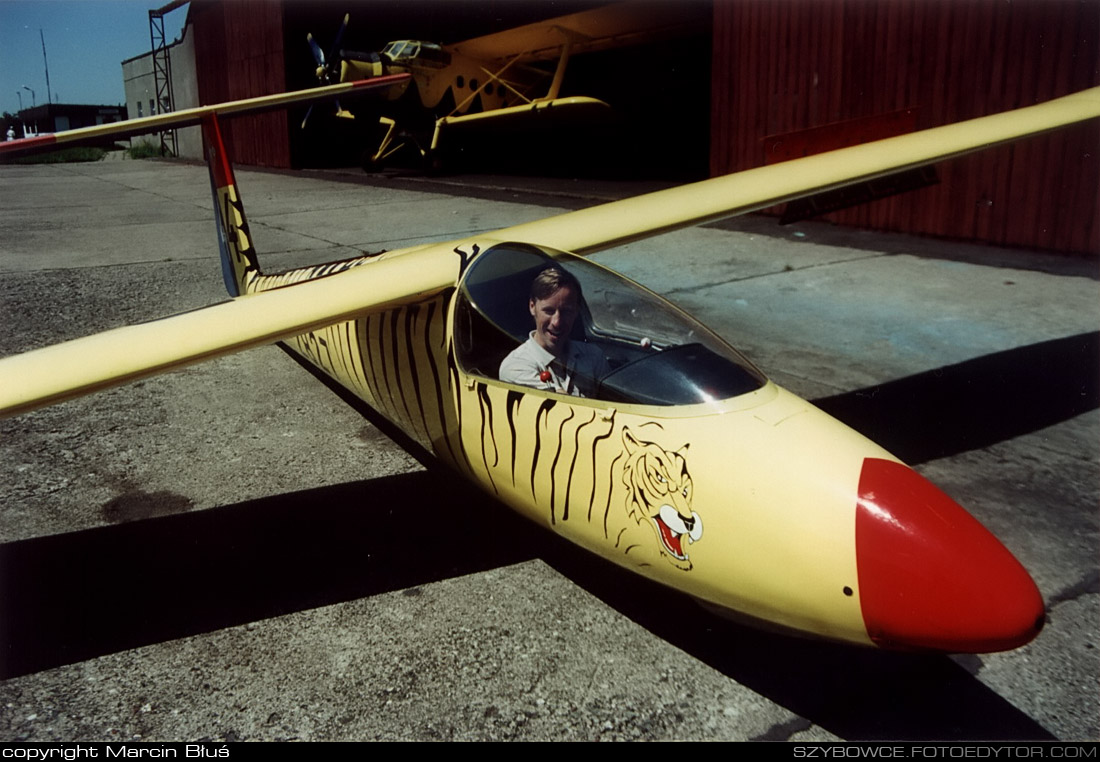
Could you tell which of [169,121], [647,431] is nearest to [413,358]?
[647,431]

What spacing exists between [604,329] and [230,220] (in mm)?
4951

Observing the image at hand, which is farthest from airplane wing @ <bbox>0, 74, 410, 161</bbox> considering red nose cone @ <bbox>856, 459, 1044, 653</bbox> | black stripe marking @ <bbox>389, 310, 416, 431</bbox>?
red nose cone @ <bbox>856, 459, 1044, 653</bbox>

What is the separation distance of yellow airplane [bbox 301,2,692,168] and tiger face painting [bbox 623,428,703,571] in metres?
18.3

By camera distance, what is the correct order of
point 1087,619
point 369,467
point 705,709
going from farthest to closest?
point 369,467 < point 1087,619 < point 705,709

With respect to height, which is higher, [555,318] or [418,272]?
[418,272]

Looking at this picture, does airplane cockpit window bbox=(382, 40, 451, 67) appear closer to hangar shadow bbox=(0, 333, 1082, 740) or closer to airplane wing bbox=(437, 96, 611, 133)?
airplane wing bbox=(437, 96, 611, 133)

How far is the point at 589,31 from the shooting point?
19922 mm

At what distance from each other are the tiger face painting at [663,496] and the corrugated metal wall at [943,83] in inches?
282

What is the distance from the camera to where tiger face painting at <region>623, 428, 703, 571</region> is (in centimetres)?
307

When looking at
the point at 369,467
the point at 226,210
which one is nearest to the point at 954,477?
the point at 369,467

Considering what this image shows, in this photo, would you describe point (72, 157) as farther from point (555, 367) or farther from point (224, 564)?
point (555, 367)

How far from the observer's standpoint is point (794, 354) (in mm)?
7238

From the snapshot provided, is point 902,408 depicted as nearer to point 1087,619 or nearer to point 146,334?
point 1087,619

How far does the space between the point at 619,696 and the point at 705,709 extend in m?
0.34
